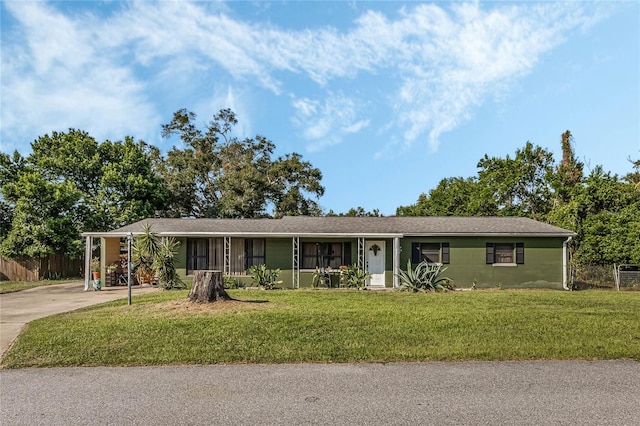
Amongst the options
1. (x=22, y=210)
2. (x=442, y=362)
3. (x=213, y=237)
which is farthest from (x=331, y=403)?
(x=22, y=210)

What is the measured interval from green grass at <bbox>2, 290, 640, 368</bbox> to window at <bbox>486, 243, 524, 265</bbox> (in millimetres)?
6959

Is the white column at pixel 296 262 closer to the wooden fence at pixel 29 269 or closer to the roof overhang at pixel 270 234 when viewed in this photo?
the roof overhang at pixel 270 234

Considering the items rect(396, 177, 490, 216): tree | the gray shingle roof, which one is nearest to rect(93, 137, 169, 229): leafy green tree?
the gray shingle roof

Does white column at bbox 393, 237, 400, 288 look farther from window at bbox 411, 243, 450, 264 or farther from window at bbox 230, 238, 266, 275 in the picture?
window at bbox 230, 238, 266, 275

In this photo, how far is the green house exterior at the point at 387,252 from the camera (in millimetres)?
18000

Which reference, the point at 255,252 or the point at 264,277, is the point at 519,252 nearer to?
the point at 264,277

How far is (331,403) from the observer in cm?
456

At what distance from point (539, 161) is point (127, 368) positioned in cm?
2896

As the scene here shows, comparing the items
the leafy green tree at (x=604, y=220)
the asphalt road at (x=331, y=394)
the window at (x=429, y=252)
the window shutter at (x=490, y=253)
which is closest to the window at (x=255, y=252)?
the window at (x=429, y=252)

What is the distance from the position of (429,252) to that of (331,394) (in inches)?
564

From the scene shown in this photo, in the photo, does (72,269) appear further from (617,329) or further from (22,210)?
(617,329)

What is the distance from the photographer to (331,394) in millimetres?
4844

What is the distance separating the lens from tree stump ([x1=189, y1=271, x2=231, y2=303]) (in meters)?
10.2

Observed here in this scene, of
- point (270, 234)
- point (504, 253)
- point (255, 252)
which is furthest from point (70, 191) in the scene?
point (504, 253)
